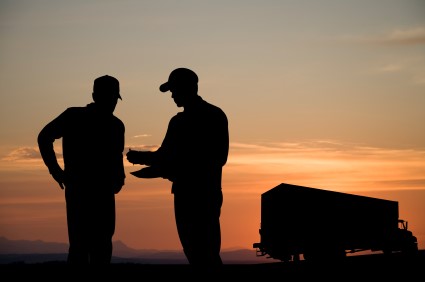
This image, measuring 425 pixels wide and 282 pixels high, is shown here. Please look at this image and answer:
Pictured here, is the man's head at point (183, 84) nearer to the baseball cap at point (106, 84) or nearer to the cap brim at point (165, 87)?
the cap brim at point (165, 87)

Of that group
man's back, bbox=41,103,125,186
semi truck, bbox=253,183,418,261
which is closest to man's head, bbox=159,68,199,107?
man's back, bbox=41,103,125,186

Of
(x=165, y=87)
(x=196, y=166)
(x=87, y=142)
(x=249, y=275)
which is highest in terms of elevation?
(x=165, y=87)

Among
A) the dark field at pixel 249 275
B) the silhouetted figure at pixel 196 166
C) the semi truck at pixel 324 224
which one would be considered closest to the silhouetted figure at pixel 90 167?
the dark field at pixel 249 275

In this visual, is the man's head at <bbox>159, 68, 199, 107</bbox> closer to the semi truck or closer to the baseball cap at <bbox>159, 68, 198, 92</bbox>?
the baseball cap at <bbox>159, 68, 198, 92</bbox>

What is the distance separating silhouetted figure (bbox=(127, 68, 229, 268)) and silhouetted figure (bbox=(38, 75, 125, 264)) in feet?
2.80

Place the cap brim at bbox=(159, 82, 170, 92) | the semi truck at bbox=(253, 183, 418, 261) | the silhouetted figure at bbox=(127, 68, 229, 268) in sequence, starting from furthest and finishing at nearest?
1. the semi truck at bbox=(253, 183, 418, 261)
2. the cap brim at bbox=(159, 82, 170, 92)
3. the silhouetted figure at bbox=(127, 68, 229, 268)

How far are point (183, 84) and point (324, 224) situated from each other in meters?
18.0

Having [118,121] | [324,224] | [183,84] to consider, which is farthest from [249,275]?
[324,224]

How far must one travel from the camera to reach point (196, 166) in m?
6.55

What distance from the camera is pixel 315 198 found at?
23.8 metres

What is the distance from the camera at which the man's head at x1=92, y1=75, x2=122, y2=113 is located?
724cm

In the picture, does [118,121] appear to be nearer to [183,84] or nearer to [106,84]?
[106,84]

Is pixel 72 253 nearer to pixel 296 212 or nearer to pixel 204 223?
pixel 204 223

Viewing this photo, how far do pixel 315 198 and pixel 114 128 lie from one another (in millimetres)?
17303
